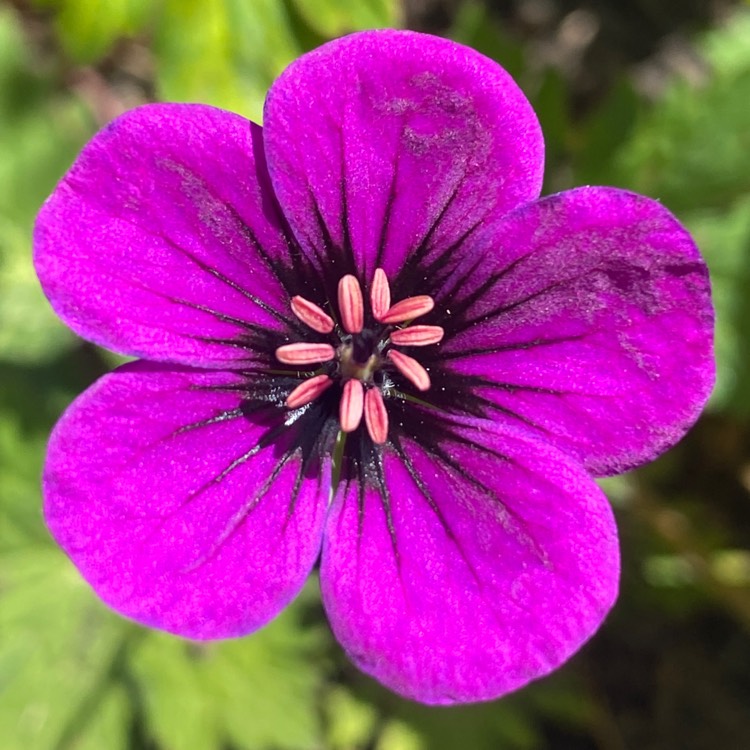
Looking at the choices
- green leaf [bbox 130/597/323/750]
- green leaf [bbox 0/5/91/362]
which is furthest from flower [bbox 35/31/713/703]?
green leaf [bbox 0/5/91/362]

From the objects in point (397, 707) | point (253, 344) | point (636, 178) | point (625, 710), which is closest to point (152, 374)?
point (253, 344)

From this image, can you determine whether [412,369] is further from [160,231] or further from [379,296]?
[160,231]

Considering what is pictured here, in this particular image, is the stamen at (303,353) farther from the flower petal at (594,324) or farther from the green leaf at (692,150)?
the green leaf at (692,150)

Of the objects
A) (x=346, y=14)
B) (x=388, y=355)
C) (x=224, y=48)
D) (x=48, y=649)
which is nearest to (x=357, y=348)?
(x=388, y=355)

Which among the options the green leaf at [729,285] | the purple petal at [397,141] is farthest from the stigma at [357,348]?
the green leaf at [729,285]

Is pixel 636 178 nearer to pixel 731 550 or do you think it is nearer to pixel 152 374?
pixel 731 550

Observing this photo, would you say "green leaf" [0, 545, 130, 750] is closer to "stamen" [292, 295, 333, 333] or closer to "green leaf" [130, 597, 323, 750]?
"green leaf" [130, 597, 323, 750]
